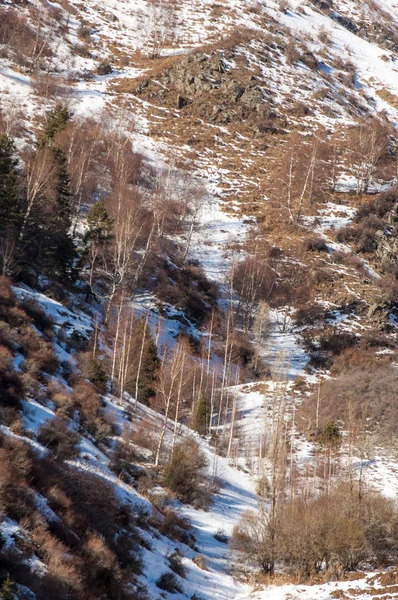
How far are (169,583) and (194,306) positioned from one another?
3099cm

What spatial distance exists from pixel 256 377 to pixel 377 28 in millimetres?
119352

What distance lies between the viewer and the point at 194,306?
43.0 meters

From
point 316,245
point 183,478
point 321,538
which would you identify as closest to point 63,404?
point 183,478

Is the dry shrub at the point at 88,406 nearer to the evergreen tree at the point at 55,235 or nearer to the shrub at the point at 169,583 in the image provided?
the shrub at the point at 169,583

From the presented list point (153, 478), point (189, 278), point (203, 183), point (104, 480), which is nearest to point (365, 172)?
point (203, 183)

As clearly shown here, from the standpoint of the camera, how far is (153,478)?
20344mm

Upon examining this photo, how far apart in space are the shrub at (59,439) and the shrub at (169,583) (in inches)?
163

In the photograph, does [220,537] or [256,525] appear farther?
[220,537]

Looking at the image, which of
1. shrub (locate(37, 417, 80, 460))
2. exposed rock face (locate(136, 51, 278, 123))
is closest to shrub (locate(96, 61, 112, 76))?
exposed rock face (locate(136, 51, 278, 123))

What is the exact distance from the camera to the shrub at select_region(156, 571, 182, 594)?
12.6 metres

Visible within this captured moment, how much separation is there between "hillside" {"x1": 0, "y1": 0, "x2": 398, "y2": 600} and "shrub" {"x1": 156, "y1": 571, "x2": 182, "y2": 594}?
0.15 m

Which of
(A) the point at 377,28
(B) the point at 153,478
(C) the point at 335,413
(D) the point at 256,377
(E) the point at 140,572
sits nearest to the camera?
(E) the point at 140,572

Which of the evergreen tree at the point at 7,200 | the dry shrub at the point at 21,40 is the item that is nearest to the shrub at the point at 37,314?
the evergreen tree at the point at 7,200

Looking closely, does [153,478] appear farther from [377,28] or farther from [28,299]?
[377,28]
